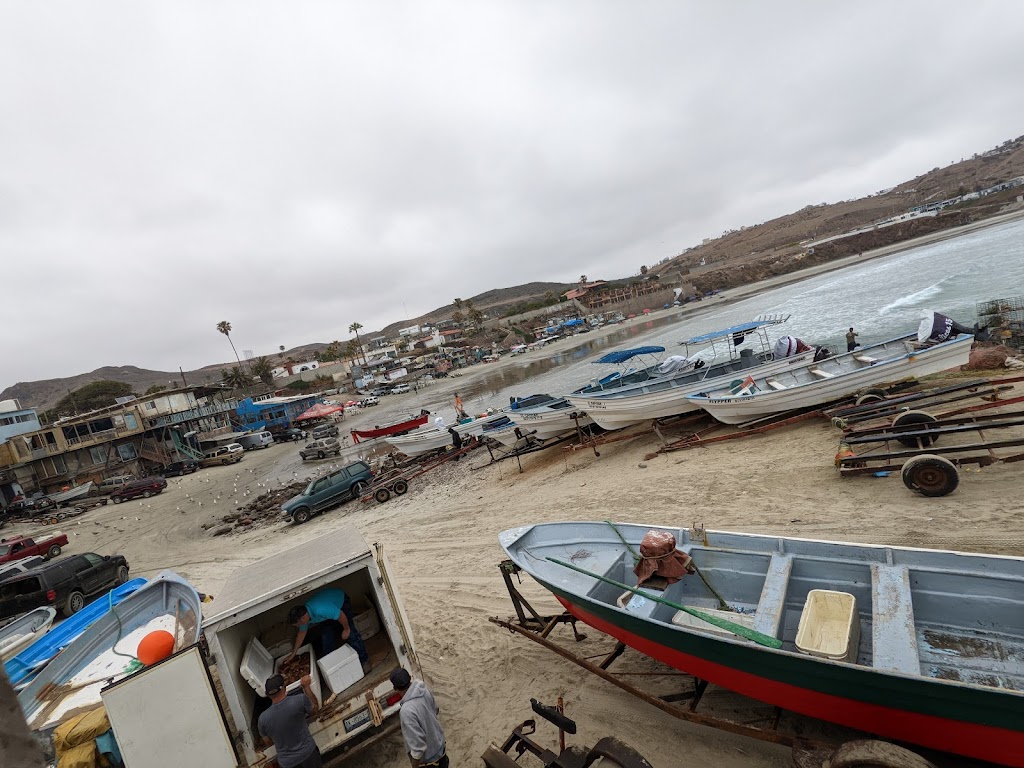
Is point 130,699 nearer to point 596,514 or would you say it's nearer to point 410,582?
point 410,582

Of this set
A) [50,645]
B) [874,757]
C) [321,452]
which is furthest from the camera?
[321,452]

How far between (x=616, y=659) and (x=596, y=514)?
15.3 ft

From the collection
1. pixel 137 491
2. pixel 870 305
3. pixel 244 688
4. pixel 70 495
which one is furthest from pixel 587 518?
pixel 870 305

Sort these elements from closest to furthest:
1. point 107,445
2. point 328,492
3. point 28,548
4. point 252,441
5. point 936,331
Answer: point 936,331, point 328,492, point 28,548, point 107,445, point 252,441

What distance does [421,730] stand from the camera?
4289 mm

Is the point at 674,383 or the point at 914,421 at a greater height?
the point at 674,383

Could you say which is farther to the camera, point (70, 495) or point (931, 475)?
point (70, 495)

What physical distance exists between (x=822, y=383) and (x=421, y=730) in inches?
523

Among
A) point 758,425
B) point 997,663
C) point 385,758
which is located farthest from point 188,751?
point 758,425

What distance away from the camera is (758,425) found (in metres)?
13.7

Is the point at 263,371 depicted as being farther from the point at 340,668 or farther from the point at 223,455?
the point at 340,668

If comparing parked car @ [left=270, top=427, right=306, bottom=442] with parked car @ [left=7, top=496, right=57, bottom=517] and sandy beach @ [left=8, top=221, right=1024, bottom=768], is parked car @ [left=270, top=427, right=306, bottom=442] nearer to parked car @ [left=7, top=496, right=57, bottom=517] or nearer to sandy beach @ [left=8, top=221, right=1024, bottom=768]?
parked car @ [left=7, top=496, right=57, bottom=517]

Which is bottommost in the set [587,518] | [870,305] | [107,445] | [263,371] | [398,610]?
[870,305]

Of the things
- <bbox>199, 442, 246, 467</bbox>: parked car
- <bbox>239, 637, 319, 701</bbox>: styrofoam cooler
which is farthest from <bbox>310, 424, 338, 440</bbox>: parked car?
<bbox>239, 637, 319, 701</bbox>: styrofoam cooler
